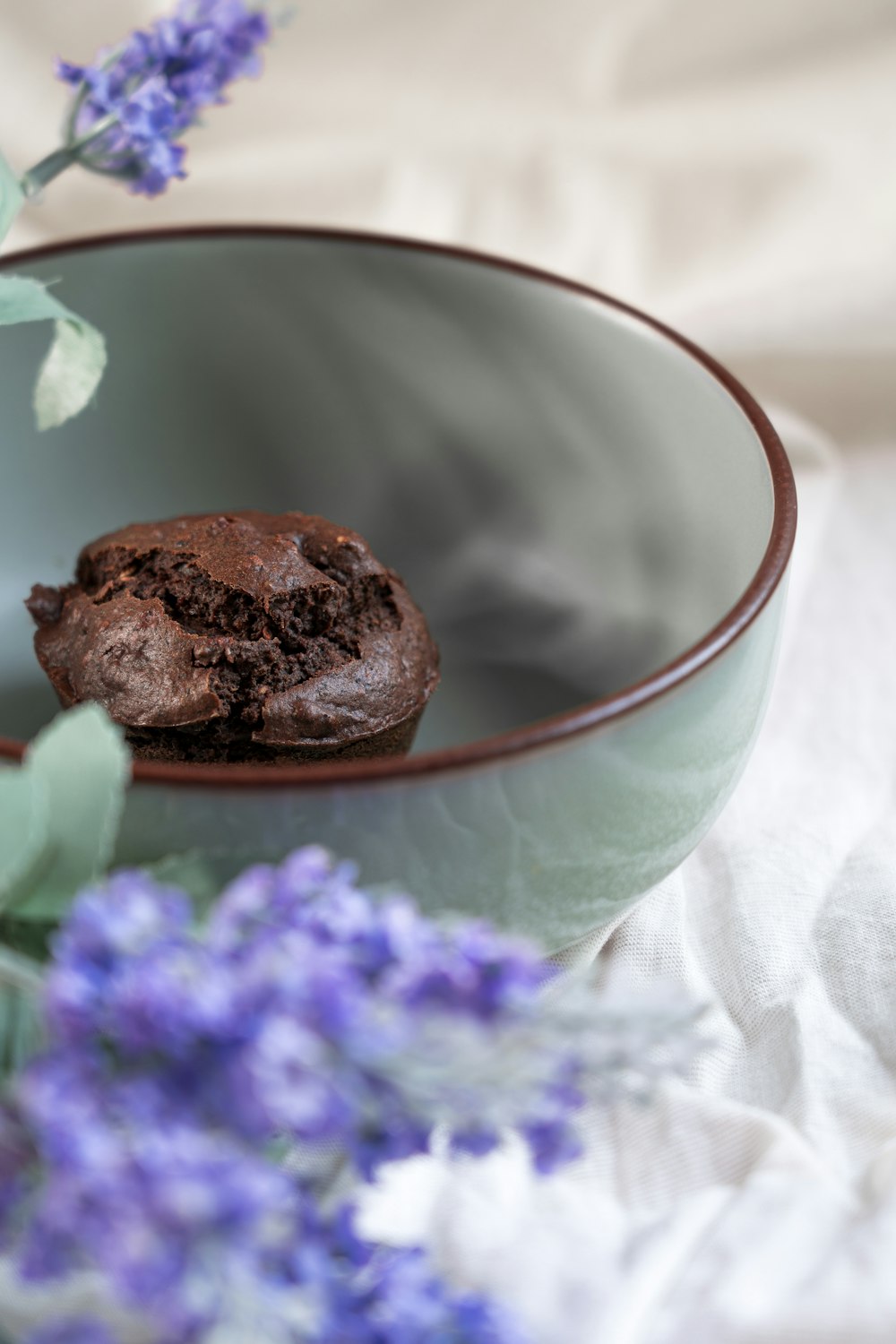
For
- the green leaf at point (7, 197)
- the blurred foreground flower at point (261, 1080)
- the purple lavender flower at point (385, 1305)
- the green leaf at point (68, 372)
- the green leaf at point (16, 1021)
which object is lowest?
the purple lavender flower at point (385, 1305)

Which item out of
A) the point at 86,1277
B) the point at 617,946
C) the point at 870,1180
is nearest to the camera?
the point at 86,1277

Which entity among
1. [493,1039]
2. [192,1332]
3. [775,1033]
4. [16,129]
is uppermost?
[16,129]

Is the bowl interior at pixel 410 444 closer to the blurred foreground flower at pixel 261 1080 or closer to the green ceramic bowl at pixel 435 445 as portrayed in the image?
the green ceramic bowl at pixel 435 445

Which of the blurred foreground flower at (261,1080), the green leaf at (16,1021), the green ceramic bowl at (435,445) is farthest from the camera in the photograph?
the green ceramic bowl at (435,445)

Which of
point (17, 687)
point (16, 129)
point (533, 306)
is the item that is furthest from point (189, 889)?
point (16, 129)

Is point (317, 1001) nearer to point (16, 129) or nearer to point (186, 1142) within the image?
point (186, 1142)

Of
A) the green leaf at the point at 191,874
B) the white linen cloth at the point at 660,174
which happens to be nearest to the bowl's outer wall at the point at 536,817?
the green leaf at the point at 191,874

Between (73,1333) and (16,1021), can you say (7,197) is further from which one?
(73,1333)
